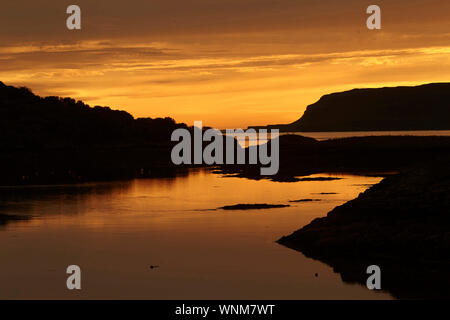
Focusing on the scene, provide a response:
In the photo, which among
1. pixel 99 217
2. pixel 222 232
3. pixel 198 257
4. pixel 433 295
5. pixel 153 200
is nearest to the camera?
pixel 433 295

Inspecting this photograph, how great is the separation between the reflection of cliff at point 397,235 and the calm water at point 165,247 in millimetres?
1021

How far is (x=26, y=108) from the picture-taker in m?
161

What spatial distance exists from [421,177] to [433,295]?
8.13m

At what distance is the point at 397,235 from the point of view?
27.8 metres

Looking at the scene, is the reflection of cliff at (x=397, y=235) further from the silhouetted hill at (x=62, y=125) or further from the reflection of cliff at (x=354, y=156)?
the silhouetted hill at (x=62, y=125)

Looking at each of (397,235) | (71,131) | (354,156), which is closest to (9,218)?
(397,235)

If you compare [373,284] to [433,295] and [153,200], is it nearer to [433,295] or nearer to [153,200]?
[433,295]

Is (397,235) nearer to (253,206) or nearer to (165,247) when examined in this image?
(165,247)

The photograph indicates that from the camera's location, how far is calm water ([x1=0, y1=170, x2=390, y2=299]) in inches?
969

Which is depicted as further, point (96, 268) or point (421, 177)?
point (421, 177)

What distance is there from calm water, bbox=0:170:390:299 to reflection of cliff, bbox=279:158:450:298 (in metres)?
1.02

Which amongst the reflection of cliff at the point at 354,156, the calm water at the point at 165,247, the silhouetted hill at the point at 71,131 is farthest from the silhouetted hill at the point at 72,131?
the calm water at the point at 165,247

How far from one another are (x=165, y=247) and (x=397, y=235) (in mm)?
10107

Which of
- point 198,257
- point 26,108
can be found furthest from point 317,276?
point 26,108
